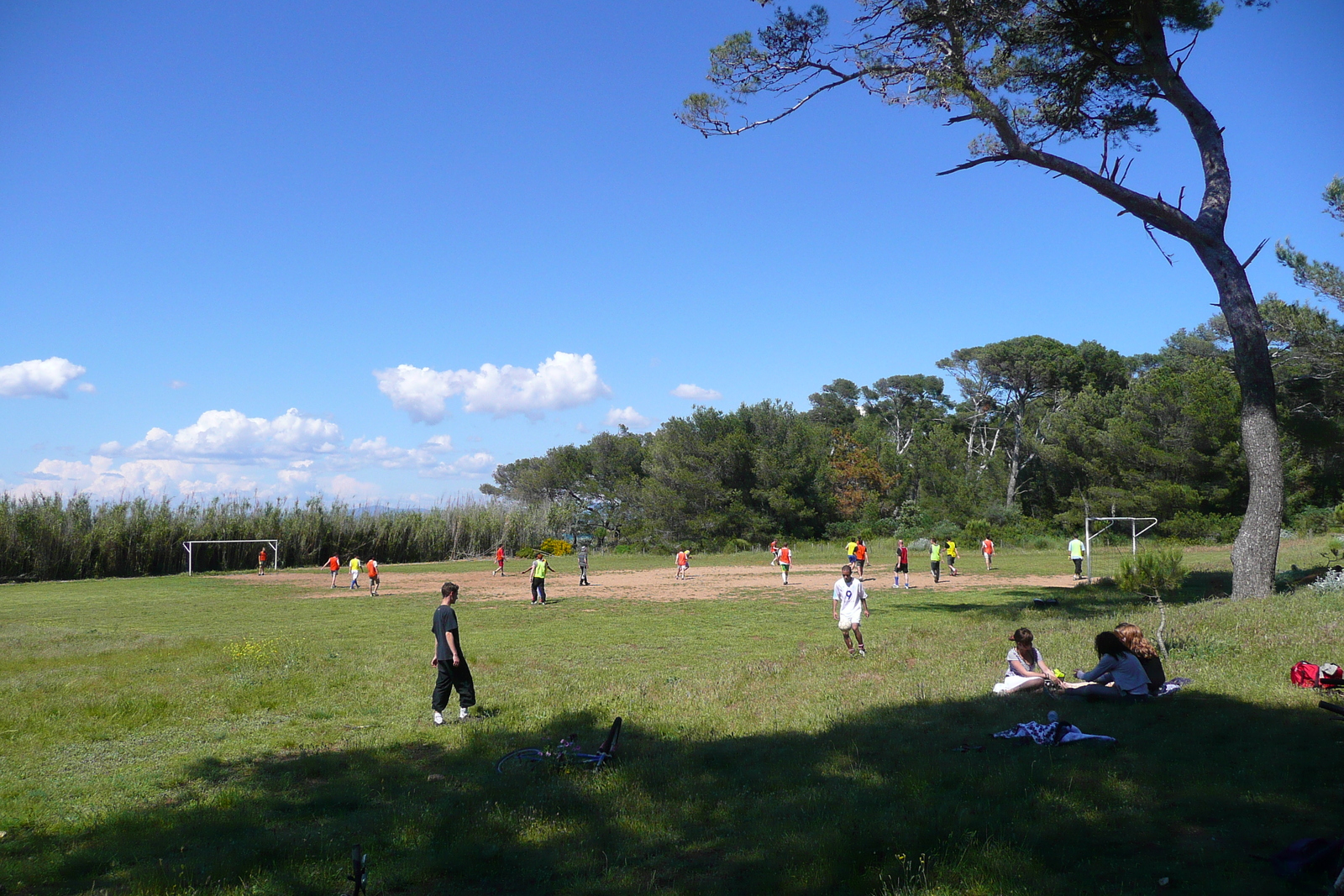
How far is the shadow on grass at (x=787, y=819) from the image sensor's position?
454 cm

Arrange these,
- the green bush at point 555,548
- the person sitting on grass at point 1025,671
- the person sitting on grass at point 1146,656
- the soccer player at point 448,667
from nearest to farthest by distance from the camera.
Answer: the person sitting on grass at point 1146,656
the person sitting on grass at point 1025,671
the soccer player at point 448,667
the green bush at point 555,548

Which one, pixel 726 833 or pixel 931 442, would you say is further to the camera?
pixel 931 442

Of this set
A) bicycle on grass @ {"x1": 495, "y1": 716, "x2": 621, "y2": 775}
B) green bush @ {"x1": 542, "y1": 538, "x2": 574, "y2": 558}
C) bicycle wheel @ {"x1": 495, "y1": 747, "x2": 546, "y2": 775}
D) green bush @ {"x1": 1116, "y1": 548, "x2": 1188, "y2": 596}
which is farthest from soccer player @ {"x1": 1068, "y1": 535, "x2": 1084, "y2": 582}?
green bush @ {"x1": 542, "y1": 538, "x2": 574, "y2": 558}

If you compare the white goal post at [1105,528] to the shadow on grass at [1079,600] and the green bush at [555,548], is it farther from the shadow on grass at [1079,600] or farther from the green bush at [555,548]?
the green bush at [555,548]

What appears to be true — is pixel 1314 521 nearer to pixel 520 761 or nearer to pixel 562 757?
pixel 562 757

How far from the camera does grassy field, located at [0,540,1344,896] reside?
15.6 feet

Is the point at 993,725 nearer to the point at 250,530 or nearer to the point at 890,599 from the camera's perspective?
the point at 890,599

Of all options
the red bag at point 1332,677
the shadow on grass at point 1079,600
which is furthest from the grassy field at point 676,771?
the shadow on grass at point 1079,600

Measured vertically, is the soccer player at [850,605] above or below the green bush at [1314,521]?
below

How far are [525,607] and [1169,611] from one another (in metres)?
16.1

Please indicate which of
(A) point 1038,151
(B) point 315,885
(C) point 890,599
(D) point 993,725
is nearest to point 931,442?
(C) point 890,599

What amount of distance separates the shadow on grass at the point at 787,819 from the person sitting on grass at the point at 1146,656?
0.32m

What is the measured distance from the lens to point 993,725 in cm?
754

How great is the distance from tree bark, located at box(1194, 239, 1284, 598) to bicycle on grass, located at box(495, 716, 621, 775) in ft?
35.7
